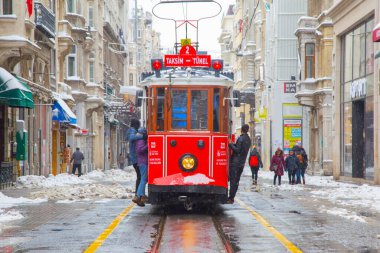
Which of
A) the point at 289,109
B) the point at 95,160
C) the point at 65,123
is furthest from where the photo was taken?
the point at 95,160

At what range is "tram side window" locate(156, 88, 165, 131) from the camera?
1705 cm

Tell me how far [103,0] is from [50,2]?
926 inches

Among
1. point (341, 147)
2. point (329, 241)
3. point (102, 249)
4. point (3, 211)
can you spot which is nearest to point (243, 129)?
point (3, 211)

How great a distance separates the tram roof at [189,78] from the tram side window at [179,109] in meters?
0.22

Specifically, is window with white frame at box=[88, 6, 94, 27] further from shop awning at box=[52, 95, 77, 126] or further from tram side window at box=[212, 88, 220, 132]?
tram side window at box=[212, 88, 220, 132]

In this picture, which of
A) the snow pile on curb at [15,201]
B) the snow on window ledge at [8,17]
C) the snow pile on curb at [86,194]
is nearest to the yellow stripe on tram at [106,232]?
the snow pile on curb at [15,201]

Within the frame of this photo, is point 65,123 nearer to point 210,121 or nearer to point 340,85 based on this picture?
point 340,85

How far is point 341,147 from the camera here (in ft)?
121

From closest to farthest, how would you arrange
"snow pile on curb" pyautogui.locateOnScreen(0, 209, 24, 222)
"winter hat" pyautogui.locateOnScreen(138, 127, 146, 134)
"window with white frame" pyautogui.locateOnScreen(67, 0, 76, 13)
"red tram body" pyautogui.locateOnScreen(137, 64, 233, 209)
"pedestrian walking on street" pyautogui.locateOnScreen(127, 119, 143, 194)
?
"snow pile on curb" pyautogui.locateOnScreen(0, 209, 24, 222), "red tram body" pyautogui.locateOnScreen(137, 64, 233, 209), "winter hat" pyautogui.locateOnScreen(138, 127, 146, 134), "pedestrian walking on street" pyautogui.locateOnScreen(127, 119, 143, 194), "window with white frame" pyautogui.locateOnScreen(67, 0, 76, 13)

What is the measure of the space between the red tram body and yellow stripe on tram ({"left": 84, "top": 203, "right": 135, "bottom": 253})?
97 cm

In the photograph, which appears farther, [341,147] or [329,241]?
[341,147]

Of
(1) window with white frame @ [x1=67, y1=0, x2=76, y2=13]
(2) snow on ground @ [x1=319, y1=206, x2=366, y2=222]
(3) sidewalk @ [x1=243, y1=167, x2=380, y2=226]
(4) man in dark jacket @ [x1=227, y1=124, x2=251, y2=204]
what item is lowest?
(3) sidewalk @ [x1=243, y1=167, x2=380, y2=226]

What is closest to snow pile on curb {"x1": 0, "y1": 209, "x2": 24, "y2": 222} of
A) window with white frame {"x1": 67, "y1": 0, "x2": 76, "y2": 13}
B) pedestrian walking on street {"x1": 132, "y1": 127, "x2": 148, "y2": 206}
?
pedestrian walking on street {"x1": 132, "y1": 127, "x2": 148, "y2": 206}

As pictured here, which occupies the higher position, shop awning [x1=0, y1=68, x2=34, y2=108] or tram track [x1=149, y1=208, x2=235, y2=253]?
shop awning [x1=0, y1=68, x2=34, y2=108]
